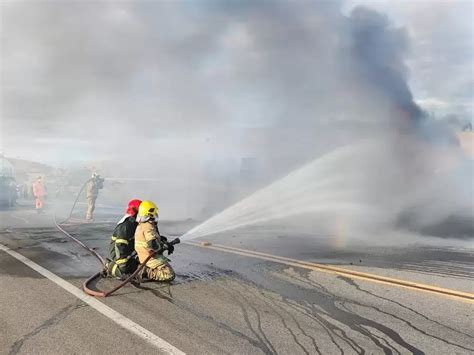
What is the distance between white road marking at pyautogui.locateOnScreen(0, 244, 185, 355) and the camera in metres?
3.48

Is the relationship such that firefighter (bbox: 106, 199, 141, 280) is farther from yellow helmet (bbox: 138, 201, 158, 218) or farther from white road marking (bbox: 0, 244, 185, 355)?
white road marking (bbox: 0, 244, 185, 355)

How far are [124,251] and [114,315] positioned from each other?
156 cm

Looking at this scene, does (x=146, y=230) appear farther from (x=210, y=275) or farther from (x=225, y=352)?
(x=225, y=352)

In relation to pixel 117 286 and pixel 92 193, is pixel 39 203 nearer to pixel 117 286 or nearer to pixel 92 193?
pixel 92 193

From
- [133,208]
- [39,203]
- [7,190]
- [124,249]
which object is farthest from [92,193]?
[124,249]

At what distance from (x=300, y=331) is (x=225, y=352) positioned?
0.86 m

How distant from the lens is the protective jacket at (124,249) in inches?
222

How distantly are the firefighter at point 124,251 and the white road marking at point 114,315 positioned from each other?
23.1 inches

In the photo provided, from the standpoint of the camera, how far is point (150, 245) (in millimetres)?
5418

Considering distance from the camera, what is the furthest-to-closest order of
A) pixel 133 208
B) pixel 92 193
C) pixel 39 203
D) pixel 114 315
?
1. pixel 39 203
2. pixel 92 193
3. pixel 133 208
4. pixel 114 315

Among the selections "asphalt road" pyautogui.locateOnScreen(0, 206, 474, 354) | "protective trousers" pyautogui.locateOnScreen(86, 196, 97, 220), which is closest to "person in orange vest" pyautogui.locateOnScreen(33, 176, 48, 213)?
"protective trousers" pyautogui.locateOnScreen(86, 196, 97, 220)

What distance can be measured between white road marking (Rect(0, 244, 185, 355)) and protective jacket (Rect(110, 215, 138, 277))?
62 centimetres

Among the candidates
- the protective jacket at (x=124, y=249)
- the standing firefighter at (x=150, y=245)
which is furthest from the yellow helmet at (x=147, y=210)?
the protective jacket at (x=124, y=249)

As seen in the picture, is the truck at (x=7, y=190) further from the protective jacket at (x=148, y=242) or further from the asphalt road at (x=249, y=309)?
the protective jacket at (x=148, y=242)
